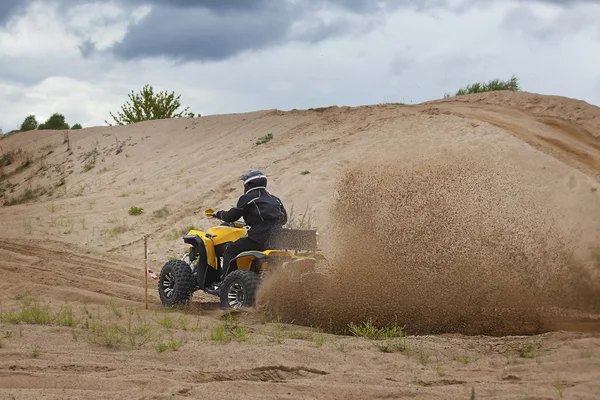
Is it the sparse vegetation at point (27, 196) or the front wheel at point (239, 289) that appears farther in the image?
the sparse vegetation at point (27, 196)

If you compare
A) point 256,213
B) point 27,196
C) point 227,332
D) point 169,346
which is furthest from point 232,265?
point 27,196

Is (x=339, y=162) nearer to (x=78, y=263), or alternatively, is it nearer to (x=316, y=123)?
(x=316, y=123)

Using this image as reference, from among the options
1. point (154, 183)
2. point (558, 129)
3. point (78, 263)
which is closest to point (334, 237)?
point (78, 263)

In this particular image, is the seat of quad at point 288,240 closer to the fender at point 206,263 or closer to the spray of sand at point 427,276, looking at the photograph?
the spray of sand at point 427,276

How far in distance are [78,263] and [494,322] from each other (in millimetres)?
9498

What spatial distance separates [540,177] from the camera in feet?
57.8

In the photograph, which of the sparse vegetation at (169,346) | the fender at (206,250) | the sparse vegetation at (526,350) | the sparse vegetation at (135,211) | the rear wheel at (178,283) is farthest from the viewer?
the sparse vegetation at (135,211)

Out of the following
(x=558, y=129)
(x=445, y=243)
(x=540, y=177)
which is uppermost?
(x=558, y=129)

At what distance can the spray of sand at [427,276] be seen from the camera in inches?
367

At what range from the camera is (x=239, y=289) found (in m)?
10.3

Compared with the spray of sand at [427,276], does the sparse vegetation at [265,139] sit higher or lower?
higher

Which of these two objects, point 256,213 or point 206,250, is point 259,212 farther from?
point 206,250

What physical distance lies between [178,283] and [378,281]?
3.06 m

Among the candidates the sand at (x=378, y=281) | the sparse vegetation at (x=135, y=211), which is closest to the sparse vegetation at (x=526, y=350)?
the sand at (x=378, y=281)
